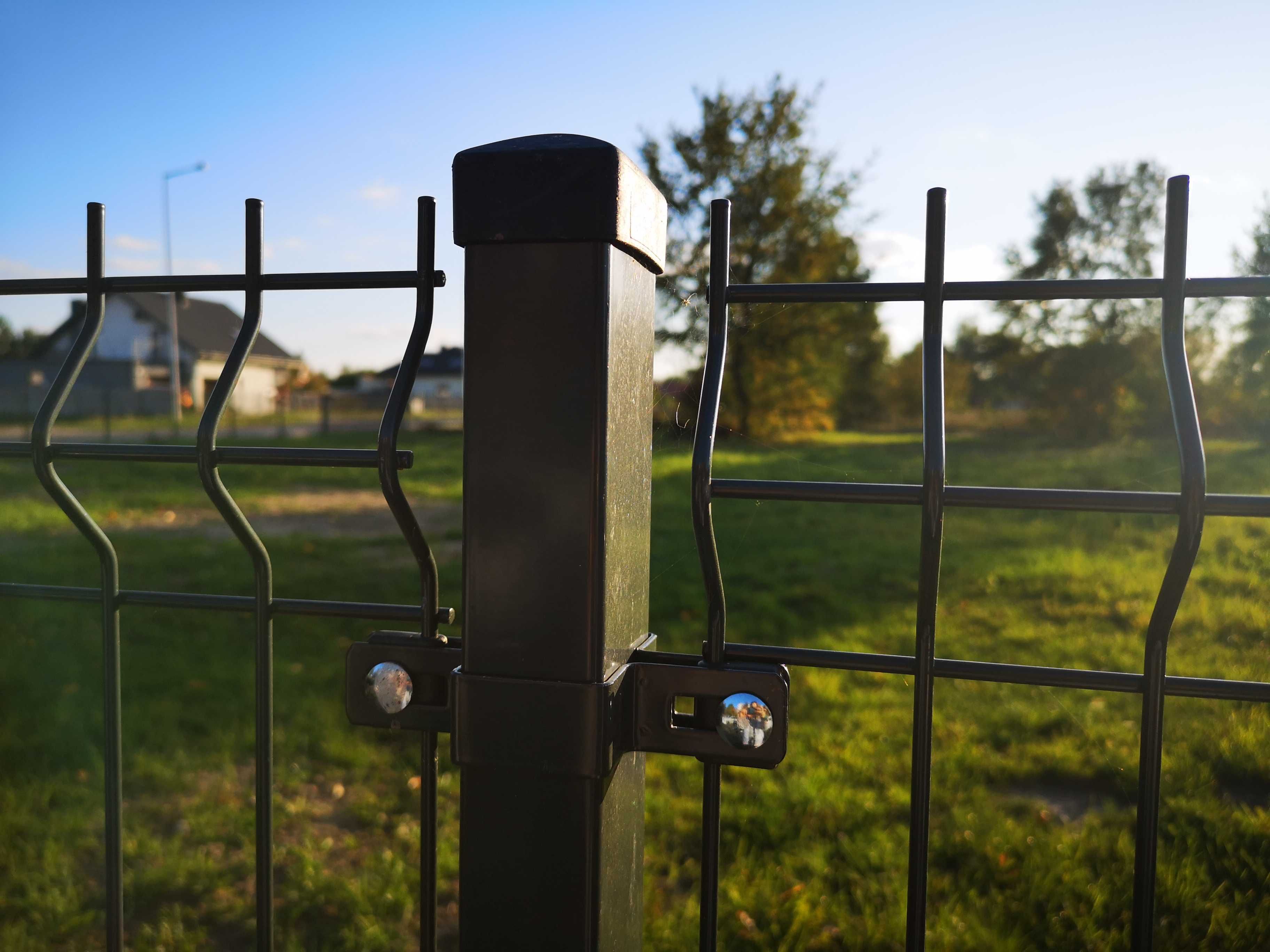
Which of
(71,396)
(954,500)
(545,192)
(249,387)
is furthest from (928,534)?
(249,387)

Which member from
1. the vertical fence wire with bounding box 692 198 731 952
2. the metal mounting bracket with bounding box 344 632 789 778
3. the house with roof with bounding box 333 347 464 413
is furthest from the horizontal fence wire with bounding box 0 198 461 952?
the house with roof with bounding box 333 347 464 413

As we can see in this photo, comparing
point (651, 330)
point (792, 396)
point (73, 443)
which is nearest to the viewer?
point (651, 330)

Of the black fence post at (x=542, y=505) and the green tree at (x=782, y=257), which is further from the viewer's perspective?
the green tree at (x=782, y=257)

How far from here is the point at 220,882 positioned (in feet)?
9.01

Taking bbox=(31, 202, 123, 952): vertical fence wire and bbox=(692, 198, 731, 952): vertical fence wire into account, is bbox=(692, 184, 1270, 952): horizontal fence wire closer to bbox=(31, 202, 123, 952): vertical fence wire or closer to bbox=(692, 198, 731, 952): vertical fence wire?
bbox=(692, 198, 731, 952): vertical fence wire

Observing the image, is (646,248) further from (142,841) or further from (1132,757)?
(1132,757)

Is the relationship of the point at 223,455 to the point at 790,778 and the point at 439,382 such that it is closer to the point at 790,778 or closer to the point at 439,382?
the point at 790,778

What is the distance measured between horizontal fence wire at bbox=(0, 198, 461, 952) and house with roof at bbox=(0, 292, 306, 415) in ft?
90.5

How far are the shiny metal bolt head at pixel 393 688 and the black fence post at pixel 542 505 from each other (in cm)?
12

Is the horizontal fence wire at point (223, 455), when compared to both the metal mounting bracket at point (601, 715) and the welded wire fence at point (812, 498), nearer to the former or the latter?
the welded wire fence at point (812, 498)

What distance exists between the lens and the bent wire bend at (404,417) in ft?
3.43

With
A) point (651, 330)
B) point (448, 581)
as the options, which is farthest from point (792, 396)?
point (651, 330)

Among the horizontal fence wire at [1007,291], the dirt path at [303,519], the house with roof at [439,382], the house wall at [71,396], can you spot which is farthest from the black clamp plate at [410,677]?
the house wall at [71,396]

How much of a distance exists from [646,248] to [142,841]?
2908 mm
